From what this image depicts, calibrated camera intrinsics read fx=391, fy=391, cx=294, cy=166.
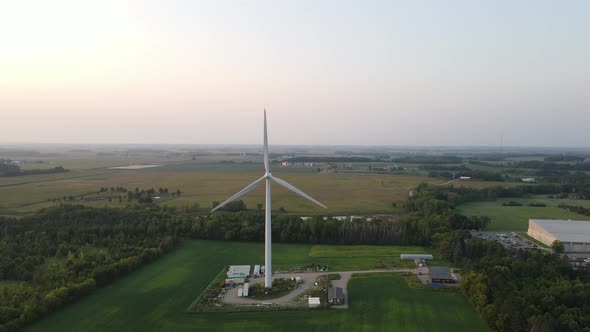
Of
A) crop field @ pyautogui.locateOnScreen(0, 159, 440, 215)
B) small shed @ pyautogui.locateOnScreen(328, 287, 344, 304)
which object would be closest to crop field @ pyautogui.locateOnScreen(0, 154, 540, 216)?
crop field @ pyautogui.locateOnScreen(0, 159, 440, 215)

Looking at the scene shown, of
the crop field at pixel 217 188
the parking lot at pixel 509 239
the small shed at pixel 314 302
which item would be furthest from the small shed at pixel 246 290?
the crop field at pixel 217 188

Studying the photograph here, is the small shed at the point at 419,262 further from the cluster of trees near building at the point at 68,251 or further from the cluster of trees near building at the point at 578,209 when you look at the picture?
the cluster of trees near building at the point at 578,209

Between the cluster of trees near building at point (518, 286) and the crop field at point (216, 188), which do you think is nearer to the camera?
the cluster of trees near building at point (518, 286)

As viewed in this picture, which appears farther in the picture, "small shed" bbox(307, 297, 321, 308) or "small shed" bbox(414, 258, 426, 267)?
"small shed" bbox(414, 258, 426, 267)

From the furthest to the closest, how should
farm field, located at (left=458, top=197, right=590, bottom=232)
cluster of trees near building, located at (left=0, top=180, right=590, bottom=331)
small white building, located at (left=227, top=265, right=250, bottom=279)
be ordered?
farm field, located at (left=458, top=197, right=590, bottom=232), small white building, located at (left=227, top=265, right=250, bottom=279), cluster of trees near building, located at (left=0, top=180, right=590, bottom=331)

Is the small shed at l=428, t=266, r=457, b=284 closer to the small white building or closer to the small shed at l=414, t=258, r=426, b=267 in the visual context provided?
the small shed at l=414, t=258, r=426, b=267

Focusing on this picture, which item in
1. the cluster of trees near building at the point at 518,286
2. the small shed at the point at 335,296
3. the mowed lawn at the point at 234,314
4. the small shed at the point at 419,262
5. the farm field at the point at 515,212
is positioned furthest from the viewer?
the farm field at the point at 515,212
